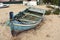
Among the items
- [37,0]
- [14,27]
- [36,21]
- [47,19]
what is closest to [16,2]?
[37,0]

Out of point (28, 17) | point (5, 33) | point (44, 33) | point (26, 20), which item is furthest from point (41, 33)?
point (5, 33)

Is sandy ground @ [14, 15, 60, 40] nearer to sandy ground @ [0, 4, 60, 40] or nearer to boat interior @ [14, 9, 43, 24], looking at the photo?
sandy ground @ [0, 4, 60, 40]

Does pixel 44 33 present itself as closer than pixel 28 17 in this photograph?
Yes

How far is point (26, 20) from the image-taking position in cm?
1608

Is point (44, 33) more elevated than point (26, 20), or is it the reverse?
point (26, 20)

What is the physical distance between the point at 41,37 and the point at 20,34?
1710 millimetres

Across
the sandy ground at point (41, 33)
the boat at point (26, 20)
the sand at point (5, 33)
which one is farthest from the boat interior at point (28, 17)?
the sand at point (5, 33)

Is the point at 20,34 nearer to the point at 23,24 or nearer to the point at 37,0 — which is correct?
the point at 23,24

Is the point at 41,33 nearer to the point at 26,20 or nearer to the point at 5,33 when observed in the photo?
the point at 26,20

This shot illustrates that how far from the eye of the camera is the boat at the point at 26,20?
1454cm

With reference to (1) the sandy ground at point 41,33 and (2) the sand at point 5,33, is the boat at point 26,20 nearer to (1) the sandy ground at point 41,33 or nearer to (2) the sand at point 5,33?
(1) the sandy ground at point 41,33

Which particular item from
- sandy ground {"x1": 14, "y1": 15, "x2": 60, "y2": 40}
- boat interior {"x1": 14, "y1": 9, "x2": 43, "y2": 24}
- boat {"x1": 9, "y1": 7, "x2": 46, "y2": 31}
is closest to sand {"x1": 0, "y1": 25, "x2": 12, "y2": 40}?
sandy ground {"x1": 14, "y1": 15, "x2": 60, "y2": 40}

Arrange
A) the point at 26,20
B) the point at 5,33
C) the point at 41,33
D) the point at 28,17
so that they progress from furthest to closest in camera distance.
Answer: the point at 28,17, the point at 26,20, the point at 41,33, the point at 5,33

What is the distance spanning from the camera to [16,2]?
2981 cm
